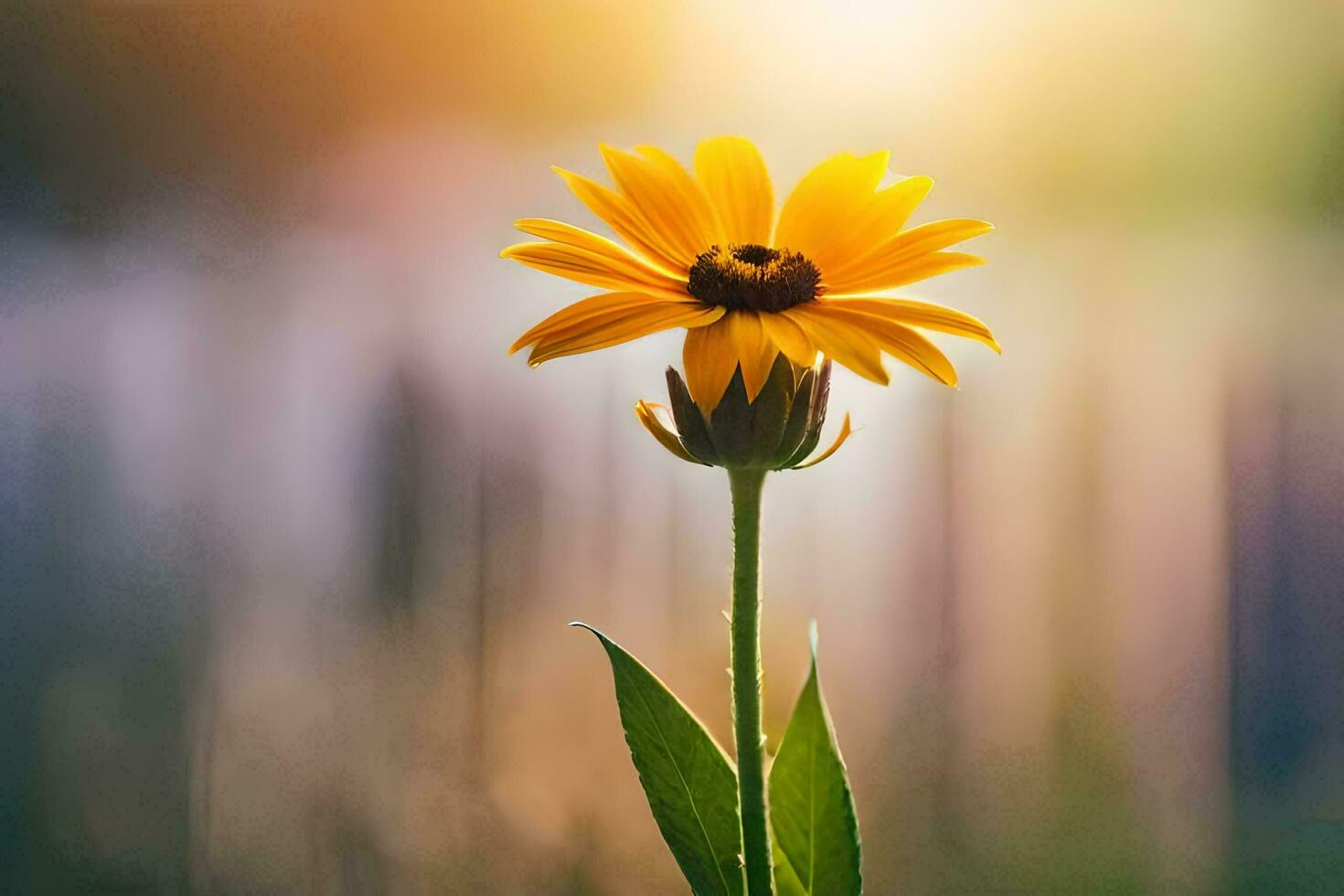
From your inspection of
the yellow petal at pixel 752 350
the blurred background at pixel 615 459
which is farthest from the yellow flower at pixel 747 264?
the blurred background at pixel 615 459

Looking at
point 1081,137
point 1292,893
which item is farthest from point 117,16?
point 1292,893

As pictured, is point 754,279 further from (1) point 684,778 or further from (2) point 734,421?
(1) point 684,778

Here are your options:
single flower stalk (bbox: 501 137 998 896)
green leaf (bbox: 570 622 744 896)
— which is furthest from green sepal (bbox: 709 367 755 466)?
green leaf (bbox: 570 622 744 896)

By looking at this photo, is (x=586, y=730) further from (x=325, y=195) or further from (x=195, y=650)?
(x=325, y=195)

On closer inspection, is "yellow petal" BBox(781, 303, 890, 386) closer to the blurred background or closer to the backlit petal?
the backlit petal

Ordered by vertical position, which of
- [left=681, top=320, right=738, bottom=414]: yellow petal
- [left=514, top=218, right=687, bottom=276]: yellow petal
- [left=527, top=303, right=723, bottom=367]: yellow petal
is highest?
[left=514, top=218, right=687, bottom=276]: yellow petal

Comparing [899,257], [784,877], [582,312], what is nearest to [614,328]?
[582,312]

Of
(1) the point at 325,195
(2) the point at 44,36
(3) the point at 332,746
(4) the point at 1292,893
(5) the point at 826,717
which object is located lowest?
(4) the point at 1292,893
